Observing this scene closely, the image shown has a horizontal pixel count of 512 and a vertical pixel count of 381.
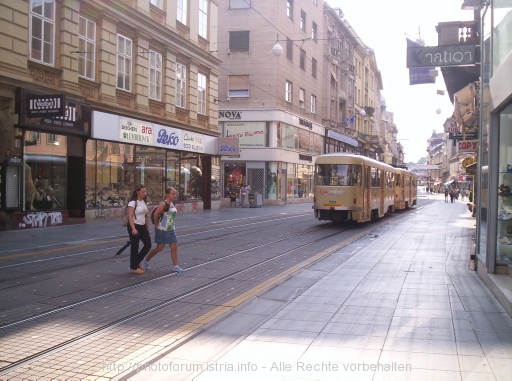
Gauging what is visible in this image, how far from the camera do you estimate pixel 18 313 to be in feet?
23.7

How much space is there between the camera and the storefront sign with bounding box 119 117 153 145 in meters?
23.2

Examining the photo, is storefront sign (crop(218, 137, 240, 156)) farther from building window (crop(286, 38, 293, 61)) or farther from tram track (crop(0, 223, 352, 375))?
tram track (crop(0, 223, 352, 375))

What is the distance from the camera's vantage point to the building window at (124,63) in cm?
2331

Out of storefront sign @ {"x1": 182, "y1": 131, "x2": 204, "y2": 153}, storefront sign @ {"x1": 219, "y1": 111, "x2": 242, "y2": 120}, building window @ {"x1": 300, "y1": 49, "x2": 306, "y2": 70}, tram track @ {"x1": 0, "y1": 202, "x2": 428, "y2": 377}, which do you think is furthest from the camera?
building window @ {"x1": 300, "y1": 49, "x2": 306, "y2": 70}

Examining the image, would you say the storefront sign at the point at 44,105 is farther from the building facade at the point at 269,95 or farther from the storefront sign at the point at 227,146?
the building facade at the point at 269,95

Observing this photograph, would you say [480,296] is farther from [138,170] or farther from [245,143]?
[245,143]

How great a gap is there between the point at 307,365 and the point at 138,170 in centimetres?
2115

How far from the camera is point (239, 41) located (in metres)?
43.6

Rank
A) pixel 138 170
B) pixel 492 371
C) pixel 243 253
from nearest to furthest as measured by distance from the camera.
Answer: pixel 492 371 < pixel 243 253 < pixel 138 170

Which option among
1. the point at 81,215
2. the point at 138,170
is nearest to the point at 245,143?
the point at 138,170

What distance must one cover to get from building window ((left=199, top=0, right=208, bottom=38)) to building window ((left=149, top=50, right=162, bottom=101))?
5.28 meters

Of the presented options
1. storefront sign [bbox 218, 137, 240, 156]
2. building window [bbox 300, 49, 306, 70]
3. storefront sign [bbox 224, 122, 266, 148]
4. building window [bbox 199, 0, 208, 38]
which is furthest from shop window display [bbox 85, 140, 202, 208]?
building window [bbox 300, 49, 306, 70]

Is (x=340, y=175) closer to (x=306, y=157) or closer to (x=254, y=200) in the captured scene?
(x=254, y=200)

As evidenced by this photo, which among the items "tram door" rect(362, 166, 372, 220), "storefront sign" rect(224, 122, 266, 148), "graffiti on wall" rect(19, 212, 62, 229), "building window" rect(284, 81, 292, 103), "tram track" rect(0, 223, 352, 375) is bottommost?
"tram track" rect(0, 223, 352, 375)
